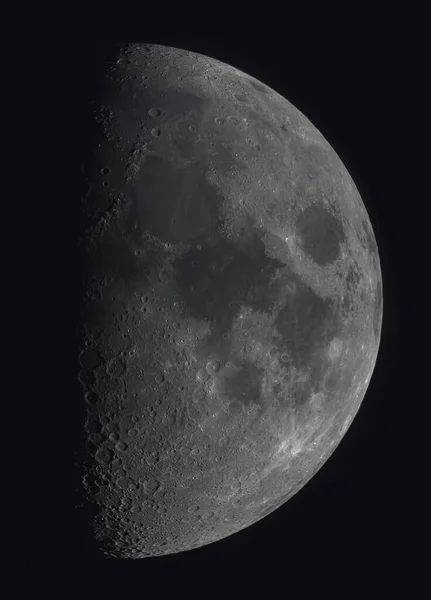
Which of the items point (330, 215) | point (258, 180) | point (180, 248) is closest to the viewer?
point (180, 248)

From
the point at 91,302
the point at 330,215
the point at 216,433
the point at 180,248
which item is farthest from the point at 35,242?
the point at 330,215

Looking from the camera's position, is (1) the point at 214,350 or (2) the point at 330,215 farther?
(2) the point at 330,215

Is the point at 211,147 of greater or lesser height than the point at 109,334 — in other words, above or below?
above

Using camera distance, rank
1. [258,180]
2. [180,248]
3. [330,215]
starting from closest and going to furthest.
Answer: [180,248] → [258,180] → [330,215]

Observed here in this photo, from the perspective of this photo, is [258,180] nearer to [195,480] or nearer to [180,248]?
[180,248]

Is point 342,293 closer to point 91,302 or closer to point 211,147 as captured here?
point 211,147

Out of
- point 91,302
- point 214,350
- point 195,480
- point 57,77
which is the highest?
point 57,77
